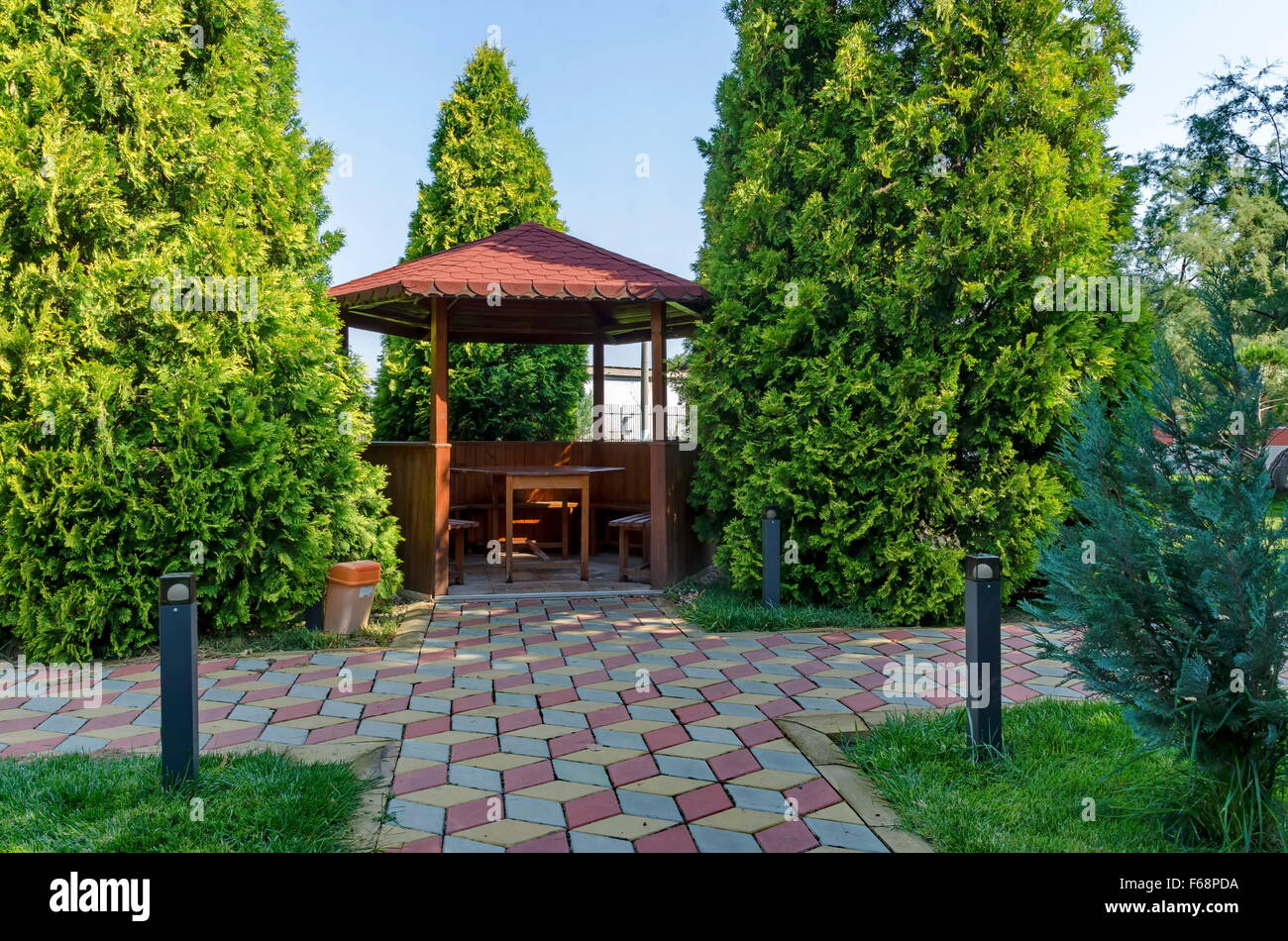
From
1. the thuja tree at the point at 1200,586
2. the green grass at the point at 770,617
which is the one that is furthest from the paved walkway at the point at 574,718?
the thuja tree at the point at 1200,586

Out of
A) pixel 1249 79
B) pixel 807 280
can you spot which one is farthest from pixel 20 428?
pixel 1249 79

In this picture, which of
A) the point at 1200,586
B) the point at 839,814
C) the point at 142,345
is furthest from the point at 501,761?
the point at 142,345

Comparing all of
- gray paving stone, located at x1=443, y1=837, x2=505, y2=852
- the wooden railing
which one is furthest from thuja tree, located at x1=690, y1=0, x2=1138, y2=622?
gray paving stone, located at x1=443, y1=837, x2=505, y2=852

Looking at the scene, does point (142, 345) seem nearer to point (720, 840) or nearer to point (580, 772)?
point (580, 772)

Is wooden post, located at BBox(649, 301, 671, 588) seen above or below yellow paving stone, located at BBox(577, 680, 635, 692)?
above

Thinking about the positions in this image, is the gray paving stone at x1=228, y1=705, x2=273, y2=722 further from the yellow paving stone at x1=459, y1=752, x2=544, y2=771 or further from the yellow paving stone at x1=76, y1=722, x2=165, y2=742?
the yellow paving stone at x1=459, y1=752, x2=544, y2=771

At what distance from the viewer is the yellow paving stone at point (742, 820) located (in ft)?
8.61

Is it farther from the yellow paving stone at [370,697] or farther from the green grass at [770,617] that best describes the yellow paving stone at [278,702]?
the green grass at [770,617]

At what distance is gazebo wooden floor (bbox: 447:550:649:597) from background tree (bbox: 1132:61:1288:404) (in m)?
16.8

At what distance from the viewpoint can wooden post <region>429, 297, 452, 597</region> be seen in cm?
675

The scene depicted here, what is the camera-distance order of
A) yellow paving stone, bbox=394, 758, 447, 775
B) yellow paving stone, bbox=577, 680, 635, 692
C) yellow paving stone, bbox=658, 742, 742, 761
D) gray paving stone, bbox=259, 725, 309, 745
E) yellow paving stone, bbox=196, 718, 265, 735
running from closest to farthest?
→ yellow paving stone, bbox=394, 758, 447, 775 → yellow paving stone, bbox=658, 742, 742, 761 → gray paving stone, bbox=259, 725, 309, 745 → yellow paving stone, bbox=196, 718, 265, 735 → yellow paving stone, bbox=577, 680, 635, 692

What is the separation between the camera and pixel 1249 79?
21.7 m
